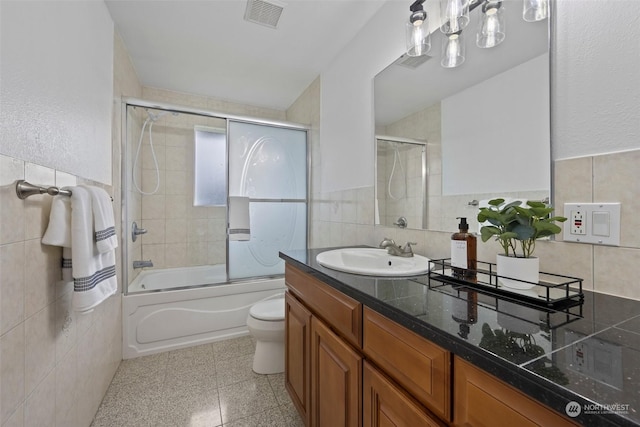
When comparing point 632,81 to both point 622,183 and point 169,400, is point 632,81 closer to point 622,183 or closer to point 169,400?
point 622,183

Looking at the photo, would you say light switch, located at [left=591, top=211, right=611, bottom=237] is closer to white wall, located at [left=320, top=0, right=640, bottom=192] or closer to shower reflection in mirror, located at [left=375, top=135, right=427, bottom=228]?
white wall, located at [left=320, top=0, right=640, bottom=192]

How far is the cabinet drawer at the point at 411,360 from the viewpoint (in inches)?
23.0

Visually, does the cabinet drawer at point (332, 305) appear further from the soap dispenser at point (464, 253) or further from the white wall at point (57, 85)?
the white wall at point (57, 85)

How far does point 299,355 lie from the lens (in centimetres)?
136

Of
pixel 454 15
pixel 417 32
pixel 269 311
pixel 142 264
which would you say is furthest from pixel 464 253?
pixel 142 264

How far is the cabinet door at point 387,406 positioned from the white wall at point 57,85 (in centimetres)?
130

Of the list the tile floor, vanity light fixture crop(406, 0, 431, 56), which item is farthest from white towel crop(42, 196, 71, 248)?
vanity light fixture crop(406, 0, 431, 56)

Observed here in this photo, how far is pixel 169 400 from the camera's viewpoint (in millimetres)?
1633

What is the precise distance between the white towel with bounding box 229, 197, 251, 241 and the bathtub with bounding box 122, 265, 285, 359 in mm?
427

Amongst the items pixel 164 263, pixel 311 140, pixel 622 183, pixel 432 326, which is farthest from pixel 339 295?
pixel 164 263

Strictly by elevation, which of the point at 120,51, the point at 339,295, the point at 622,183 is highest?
the point at 120,51

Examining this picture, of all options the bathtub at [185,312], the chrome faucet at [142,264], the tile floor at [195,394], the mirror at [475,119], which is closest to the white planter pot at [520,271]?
the mirror at [475,119]

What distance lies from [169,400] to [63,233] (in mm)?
1177

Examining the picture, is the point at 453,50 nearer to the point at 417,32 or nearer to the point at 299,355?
the point at 417,32
